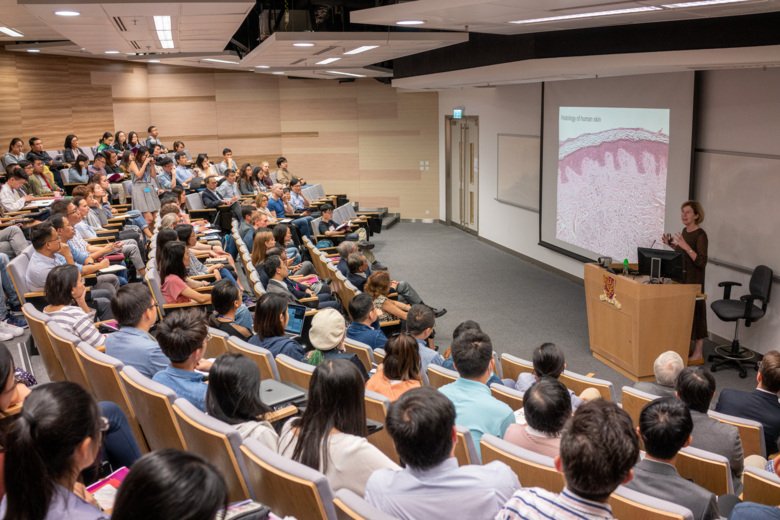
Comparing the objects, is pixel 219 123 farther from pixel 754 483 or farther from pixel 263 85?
pixel 754 483

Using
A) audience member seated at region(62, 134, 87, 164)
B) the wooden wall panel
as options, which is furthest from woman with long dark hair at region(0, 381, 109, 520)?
the wooden wall panel

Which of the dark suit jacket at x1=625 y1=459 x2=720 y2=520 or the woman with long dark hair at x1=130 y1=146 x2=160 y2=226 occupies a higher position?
the woman with long dark hair at x1=130 y1=146 x2=160 y2=226

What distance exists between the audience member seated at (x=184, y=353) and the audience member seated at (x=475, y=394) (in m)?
1.31

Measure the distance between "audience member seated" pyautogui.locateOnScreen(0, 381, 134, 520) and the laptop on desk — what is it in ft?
3.96

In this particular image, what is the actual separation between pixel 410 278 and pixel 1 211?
5.88 m

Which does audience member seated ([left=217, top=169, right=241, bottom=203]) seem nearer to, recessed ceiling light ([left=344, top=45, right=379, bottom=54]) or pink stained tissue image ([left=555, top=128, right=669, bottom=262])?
recessed ceiling light ([left=344, top=45, right=379, bottom=54])

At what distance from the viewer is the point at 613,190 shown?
1004 cm

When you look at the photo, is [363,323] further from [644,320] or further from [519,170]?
[519,170]

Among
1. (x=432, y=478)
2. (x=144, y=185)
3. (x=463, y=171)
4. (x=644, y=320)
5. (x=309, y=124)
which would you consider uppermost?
(x=309, y=124)

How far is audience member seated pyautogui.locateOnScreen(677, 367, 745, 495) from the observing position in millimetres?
3898

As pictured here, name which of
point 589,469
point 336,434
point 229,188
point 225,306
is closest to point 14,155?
point 229,188

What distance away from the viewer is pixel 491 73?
9328 mm

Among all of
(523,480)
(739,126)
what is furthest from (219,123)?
(523,480)

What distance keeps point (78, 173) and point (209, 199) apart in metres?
2.16
